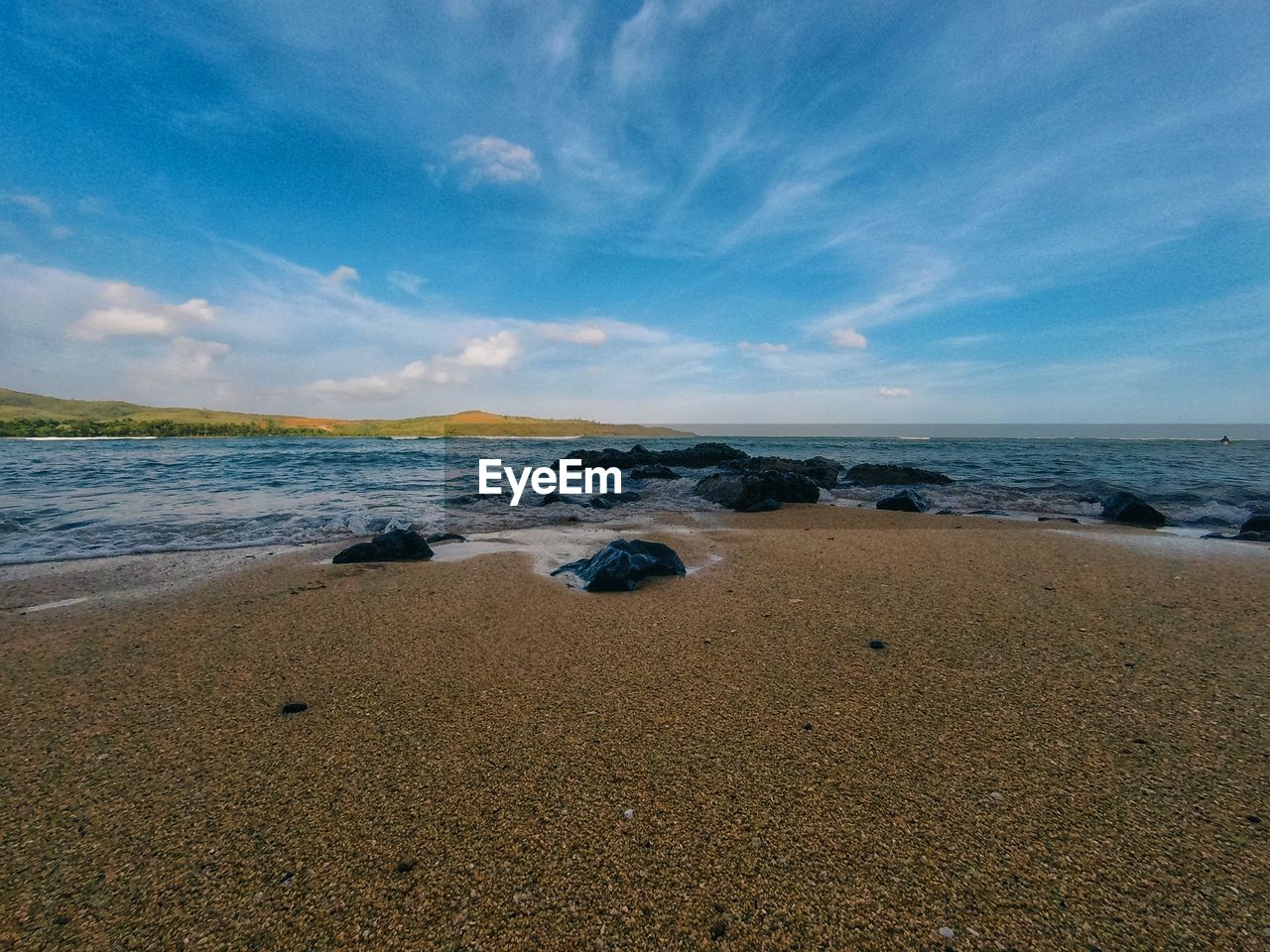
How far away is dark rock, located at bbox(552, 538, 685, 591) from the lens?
5.32 metres

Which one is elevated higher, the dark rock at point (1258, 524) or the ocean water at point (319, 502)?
the dark rock at point (1258, 524)

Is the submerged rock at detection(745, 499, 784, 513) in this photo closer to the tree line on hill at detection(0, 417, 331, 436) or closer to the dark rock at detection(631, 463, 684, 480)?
the dark rock at detection(631, 463, 684, 480)

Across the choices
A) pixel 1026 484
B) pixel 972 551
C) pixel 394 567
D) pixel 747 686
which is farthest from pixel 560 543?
pixel 1026 484

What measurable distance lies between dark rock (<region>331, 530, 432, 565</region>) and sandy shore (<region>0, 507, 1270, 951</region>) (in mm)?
1982

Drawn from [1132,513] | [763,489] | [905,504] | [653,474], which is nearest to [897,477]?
[905,504]

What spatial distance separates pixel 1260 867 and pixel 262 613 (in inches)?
242

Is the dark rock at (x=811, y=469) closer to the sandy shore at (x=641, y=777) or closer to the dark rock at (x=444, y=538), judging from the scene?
the dark rock at (x=444, y=538)

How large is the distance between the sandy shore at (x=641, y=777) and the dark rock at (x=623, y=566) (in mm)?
760

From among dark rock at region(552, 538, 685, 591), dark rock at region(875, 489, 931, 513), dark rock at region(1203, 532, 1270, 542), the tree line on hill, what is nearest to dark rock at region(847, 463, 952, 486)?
dark rock at region(875, 489, 931, 513)

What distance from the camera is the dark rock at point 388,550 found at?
6566 mm

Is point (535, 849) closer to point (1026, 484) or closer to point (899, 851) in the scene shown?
point (899, 851)

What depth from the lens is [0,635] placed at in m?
4.04

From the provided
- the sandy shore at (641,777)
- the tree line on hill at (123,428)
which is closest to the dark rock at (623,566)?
the sandy shore at (641,777)

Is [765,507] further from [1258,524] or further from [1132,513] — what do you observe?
[1258,524]
